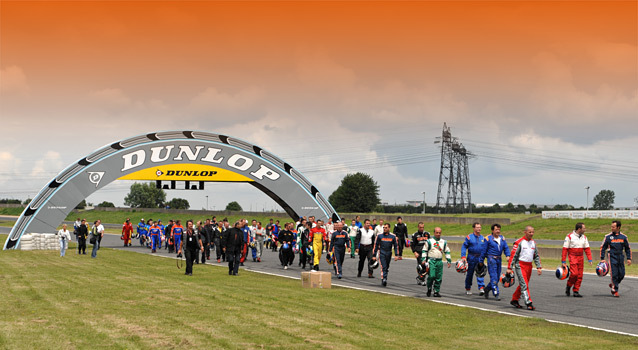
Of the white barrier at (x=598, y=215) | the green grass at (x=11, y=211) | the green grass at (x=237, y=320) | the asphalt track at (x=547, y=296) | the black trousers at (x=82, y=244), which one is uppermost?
the white barrier at (x=598, y=215)

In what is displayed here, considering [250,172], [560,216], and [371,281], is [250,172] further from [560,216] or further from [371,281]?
[560,216]

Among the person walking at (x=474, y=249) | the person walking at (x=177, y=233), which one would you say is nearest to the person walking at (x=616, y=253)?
the person walking at (x=474, y=249)

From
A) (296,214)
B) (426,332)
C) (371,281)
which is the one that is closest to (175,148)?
(296,214)

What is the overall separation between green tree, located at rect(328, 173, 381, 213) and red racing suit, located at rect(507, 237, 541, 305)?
96966mm

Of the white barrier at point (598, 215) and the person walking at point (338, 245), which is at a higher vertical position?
the white barrier at point (598, 215)

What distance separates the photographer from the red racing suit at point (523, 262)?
14094 millimetres

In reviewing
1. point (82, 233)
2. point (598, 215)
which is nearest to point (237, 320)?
point (82, 233)

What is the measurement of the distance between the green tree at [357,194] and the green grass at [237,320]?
94.0 metres

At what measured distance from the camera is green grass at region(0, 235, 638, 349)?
962 centimetres

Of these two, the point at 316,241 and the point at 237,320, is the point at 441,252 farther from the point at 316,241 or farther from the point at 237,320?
the point at 316,241

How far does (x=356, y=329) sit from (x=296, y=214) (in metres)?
30.4

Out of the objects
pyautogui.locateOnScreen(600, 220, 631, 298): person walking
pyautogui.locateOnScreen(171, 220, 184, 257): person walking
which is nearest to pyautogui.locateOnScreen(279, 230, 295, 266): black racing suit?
pyautogui.locateOnScreen(171, 220, 184, 257): person walking

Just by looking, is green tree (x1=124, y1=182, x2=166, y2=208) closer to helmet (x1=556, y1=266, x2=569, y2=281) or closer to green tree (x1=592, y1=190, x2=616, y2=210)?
green tree (x1=592, y1=190, x2=616, y2=210)

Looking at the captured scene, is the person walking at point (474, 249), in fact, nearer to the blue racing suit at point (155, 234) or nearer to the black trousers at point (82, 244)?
the black trousers at point (82, 244)
